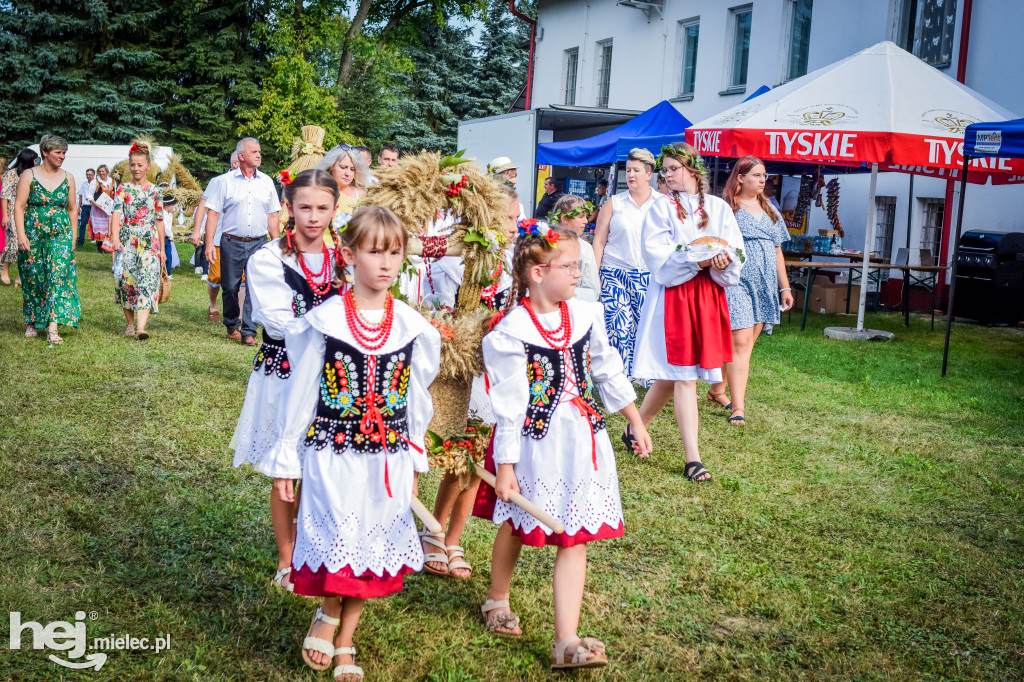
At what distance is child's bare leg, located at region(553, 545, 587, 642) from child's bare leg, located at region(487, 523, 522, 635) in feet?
0.92

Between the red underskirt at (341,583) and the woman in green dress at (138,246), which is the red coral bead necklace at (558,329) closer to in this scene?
the red underskirt at (341,583)

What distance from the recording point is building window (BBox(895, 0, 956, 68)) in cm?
1539

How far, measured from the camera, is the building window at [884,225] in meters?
17.0

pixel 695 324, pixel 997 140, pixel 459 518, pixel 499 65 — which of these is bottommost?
pixel 459 518

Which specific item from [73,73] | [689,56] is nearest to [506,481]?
[689,56]

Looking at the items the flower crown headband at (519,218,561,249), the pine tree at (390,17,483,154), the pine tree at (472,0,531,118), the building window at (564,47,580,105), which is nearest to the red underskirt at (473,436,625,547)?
the flower crown headband at (519,218,561,249)

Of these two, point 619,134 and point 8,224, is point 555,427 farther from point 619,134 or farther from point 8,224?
point 8,224

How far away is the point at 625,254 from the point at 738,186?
1061mm

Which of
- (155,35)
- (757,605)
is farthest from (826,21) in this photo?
(155,35)

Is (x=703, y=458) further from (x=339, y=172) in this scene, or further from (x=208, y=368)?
(x=208, y=368)

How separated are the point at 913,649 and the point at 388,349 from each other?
8.09 ft

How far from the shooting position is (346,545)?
3064 mm

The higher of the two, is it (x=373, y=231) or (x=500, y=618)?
(x=373, y=231)

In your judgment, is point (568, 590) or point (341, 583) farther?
point (568, 590)
